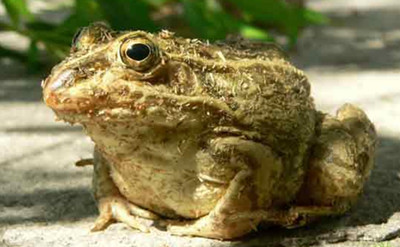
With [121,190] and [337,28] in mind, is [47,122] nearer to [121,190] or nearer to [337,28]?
[121,190]

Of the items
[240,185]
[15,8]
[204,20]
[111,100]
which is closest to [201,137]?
[240,185]

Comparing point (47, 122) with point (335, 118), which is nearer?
point (335, 118)

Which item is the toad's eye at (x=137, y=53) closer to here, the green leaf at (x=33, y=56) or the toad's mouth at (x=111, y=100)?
the toad's mouth at (x=111, y=100)

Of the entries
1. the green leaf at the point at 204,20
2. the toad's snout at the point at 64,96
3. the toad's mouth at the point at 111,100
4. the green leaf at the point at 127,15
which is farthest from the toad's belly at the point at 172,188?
the green leaf at the point at 204,20

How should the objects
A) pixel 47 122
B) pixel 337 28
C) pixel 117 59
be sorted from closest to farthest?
pixel 117 59, pixel 47 122, pixel 337 28

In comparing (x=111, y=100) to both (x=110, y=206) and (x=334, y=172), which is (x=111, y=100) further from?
(x=334, y=172)

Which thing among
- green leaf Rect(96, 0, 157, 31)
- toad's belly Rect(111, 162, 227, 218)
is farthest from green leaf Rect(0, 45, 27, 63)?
toad's belly Rect(111, 162, 227, 218)

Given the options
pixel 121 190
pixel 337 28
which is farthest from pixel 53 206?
pixel 337 28
